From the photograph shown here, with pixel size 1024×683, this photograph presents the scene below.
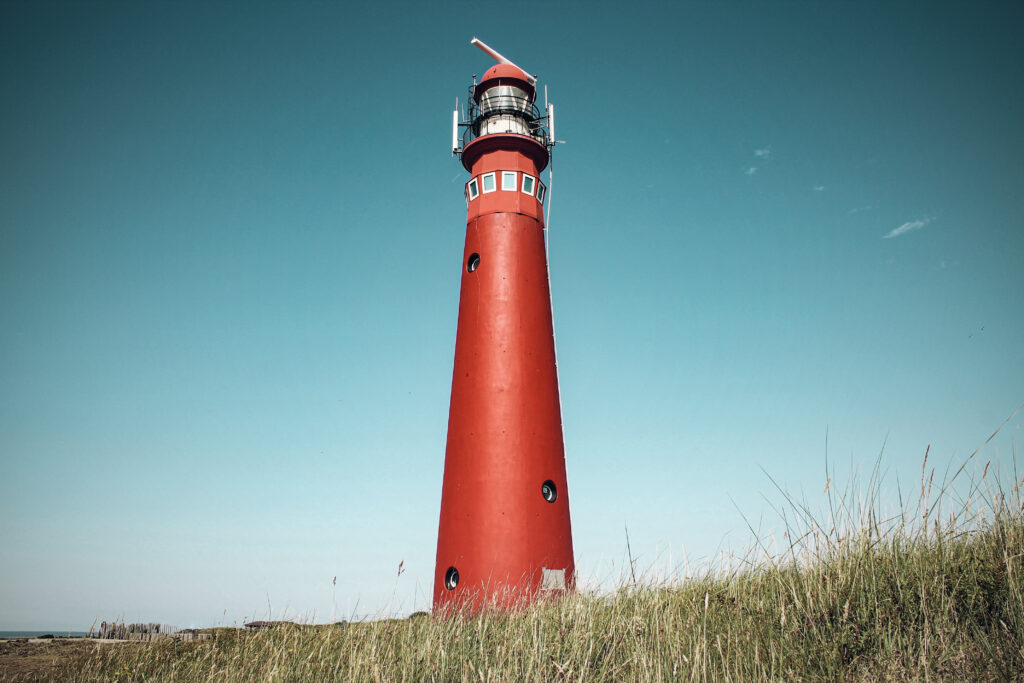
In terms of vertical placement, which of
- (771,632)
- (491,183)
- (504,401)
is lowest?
(771,632)

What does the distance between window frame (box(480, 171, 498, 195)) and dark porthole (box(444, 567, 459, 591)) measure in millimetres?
7963

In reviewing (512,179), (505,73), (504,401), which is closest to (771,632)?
(504,401)

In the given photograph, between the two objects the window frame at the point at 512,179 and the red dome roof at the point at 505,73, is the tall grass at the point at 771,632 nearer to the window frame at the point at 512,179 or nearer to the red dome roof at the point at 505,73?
the window frame at the point at 512,179

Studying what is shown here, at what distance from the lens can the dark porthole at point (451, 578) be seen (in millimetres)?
11805

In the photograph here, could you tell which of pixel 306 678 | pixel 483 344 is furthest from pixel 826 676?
pixel 483 344

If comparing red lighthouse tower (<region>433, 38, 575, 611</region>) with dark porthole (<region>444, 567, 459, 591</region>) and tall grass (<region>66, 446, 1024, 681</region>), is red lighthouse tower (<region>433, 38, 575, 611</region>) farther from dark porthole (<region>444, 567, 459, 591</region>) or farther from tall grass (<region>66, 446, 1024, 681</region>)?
tall grass (<region>66, 446, 1024, 681</region>)

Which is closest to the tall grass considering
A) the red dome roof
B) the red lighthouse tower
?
the red lighthouse tower

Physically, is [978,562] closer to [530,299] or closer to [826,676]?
[826,676]

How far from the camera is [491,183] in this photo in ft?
47.3

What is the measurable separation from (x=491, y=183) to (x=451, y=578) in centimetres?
834

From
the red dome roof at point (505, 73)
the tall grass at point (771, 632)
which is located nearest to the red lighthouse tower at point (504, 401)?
the red dome roof at point (505, 73)

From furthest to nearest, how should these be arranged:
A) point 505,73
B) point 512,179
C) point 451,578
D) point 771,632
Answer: point 505,73 < point 512,179 < point 451,578 < point 771,632

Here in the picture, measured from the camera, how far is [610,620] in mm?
5961

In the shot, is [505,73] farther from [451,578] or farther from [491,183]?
[451,578]
